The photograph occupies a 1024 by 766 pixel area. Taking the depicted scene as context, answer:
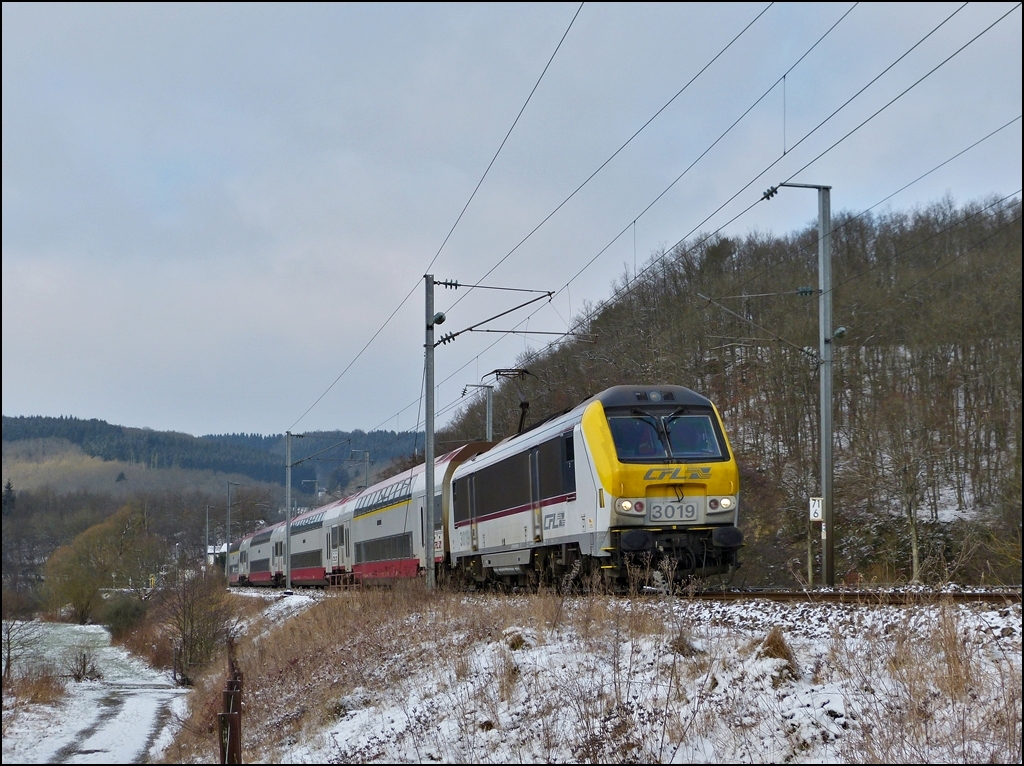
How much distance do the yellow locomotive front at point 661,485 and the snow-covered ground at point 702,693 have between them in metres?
2.05

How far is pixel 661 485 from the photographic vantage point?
1590 centimetres

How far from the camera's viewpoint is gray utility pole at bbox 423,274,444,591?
22406 mm

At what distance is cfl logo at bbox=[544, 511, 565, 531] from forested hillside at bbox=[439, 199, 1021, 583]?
6.81m

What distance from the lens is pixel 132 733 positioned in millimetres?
21891

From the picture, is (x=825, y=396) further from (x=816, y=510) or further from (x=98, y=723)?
(x=98, y=723)

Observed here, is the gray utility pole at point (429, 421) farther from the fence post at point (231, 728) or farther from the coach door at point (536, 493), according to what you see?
the fence post at point (231, 728)

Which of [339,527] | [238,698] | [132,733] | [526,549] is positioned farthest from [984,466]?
[339,527]

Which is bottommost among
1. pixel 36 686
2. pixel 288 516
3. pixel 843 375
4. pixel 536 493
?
pixel 36 686

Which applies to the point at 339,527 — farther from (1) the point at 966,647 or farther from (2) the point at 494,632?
(1) the point at 966,647

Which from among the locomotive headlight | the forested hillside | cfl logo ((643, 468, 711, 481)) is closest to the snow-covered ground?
the locomotive headlight

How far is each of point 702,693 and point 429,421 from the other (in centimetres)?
1411

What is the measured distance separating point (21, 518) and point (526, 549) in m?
29.0

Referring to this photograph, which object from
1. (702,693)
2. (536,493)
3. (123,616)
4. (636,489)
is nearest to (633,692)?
(702,693)

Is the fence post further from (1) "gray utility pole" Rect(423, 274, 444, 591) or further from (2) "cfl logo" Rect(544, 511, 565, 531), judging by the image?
(1) "gray utility pole" Rect(423, 274, 444, 591)
